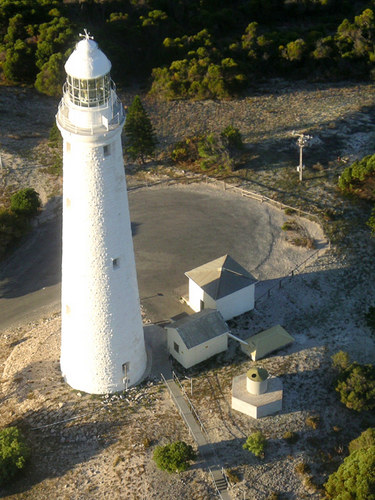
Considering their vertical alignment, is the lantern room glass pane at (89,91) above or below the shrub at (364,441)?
above

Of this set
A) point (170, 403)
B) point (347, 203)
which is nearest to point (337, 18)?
point (347, 203)

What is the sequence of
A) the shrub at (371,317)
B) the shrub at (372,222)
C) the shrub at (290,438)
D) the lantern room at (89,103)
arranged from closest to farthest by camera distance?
1. the lantern room at (89,103)
2. the shrub at (290,438)
3. the shrub at (371,317)
4. the shrub at (372,222)

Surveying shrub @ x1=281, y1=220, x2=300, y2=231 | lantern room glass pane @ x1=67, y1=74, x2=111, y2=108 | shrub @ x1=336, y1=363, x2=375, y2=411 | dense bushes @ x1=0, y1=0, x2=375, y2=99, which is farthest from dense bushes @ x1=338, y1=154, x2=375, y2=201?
lantern room glass pane @ x1=67, y1=74, x2=111, y2=108

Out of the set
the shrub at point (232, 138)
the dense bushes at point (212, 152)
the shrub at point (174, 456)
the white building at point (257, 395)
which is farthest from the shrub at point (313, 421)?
the shrub at point (232, 138)

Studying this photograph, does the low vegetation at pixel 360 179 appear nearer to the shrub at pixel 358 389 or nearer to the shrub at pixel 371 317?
the shrub at pixel 371 317

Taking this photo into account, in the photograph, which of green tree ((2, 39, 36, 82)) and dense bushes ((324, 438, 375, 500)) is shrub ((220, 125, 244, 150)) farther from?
dense bushes ((324, 438, 375, 500))

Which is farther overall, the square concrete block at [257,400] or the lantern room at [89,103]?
the square concrete block at [257,400]

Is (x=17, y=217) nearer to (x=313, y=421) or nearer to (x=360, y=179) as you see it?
(x=360, y=179)

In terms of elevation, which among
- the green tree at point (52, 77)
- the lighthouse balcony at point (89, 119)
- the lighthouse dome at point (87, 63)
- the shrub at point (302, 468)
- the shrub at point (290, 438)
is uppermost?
the lighthouse dome at point (87, 63)
